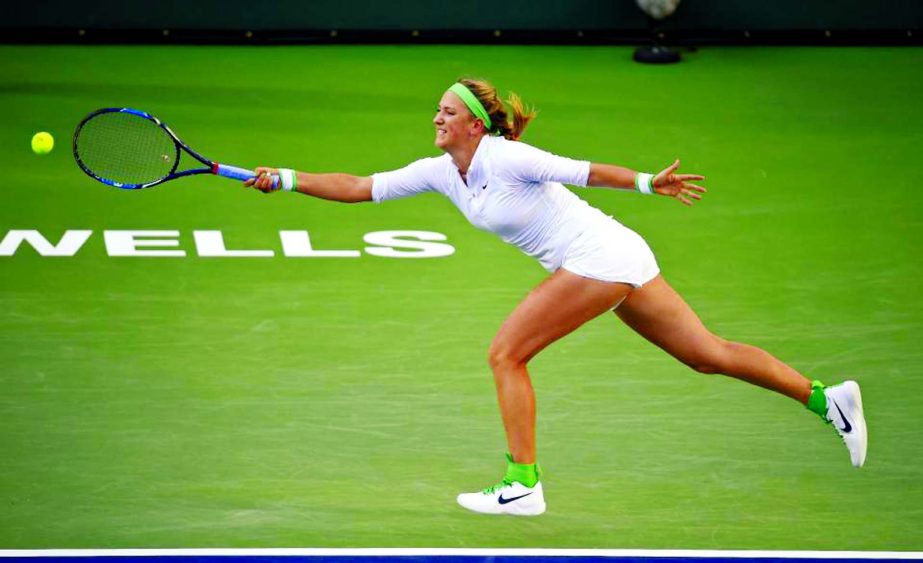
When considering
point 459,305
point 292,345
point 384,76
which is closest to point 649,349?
point 459,305

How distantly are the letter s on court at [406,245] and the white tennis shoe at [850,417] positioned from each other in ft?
11.0

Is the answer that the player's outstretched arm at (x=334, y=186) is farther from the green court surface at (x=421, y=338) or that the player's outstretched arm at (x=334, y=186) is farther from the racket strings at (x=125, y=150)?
the racket strings at (x=125, y=150)

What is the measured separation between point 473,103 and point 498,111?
4.9 inches

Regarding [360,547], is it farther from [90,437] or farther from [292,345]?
[292,345]

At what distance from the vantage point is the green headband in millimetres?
6020

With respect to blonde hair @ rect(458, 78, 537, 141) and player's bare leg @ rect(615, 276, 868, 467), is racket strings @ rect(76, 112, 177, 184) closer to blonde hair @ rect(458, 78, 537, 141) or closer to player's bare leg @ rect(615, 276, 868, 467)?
blonde hair @ rect(458, 78, 537, 141)

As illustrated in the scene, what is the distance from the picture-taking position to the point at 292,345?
7895 mm

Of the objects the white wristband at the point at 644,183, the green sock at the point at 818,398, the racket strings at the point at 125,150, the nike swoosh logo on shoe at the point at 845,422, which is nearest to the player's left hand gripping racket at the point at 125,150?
the racket strings at the point at 125,150

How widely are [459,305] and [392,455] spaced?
1966 millimetres

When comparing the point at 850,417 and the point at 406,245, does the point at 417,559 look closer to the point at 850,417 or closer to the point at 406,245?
the point at 850,417

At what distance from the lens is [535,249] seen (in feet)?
20.1

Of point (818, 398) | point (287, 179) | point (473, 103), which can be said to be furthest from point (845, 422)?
point (287, 179)

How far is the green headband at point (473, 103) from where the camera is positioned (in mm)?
6020

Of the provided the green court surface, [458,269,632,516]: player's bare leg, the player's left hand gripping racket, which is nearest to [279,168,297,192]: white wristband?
[458,269,632,516]: player's bare leg
